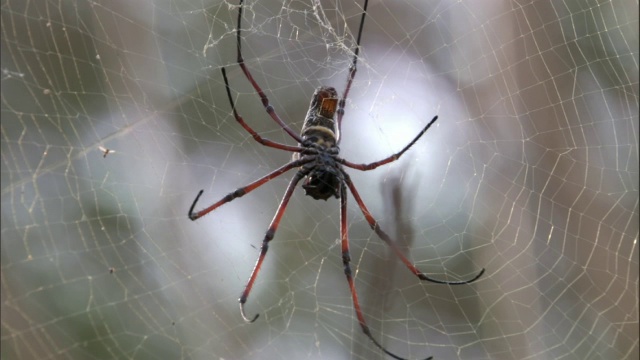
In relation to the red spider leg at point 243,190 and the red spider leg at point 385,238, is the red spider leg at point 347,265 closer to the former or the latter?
the red spider leg at point 385,238

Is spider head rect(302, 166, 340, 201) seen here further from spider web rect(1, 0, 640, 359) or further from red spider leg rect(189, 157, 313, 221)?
spider web rect(1, 0, 640, 359)

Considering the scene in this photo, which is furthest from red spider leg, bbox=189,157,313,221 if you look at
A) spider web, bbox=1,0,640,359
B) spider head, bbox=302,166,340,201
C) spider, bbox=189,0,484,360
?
spider web, bbox=1,0,640,359

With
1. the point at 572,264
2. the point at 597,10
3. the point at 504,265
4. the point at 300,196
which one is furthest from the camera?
the point at 597,10

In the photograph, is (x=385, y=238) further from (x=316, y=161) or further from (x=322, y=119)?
(x=322, y=119)

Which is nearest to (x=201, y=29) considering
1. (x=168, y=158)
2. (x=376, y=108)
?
(x=168, y=158)

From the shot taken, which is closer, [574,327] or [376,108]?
[376,108]

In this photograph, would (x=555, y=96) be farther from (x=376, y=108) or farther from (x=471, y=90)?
(x=376, y=108)

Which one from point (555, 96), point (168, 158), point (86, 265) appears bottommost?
point (86, 265)
